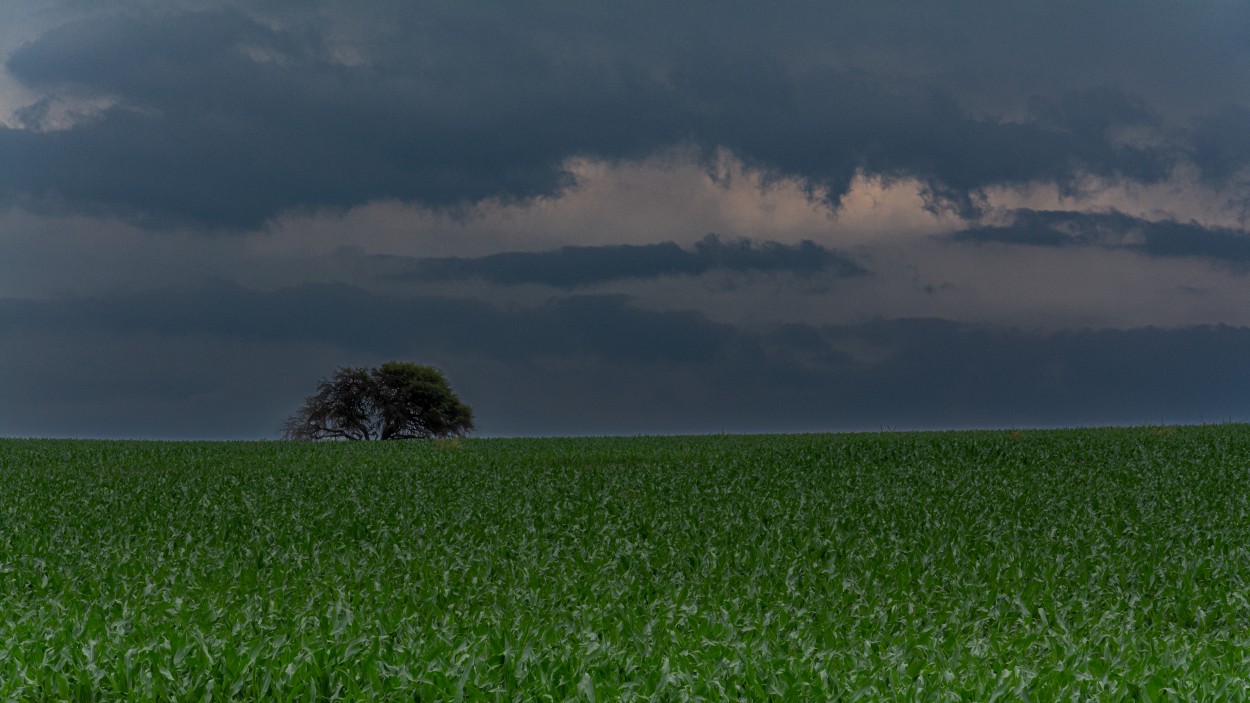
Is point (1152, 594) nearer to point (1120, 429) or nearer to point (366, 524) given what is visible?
point (366, 524)

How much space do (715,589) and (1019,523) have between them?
6894mm

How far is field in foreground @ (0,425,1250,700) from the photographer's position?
22.8 feet

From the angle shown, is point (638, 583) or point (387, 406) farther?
point (387, 406)

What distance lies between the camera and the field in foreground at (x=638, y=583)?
6.94 meters

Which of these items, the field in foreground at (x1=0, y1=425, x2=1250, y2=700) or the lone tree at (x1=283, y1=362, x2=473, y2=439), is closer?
the field in foreground at (x1=0, y1=425, x2=1250, y2=700)

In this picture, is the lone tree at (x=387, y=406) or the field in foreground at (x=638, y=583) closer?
the field in foreground at (x=638, y=583)

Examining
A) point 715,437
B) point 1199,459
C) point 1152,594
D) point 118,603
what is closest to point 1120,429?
point 1199,459

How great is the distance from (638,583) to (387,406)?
51764 mm

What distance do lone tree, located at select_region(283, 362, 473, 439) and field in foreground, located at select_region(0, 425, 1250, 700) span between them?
35310 mm

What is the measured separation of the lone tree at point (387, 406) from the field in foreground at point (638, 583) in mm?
35310

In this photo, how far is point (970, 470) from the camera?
22016mm

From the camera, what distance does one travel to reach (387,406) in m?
60.4

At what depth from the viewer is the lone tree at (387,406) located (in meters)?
58.5

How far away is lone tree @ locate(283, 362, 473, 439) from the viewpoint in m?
58.5
